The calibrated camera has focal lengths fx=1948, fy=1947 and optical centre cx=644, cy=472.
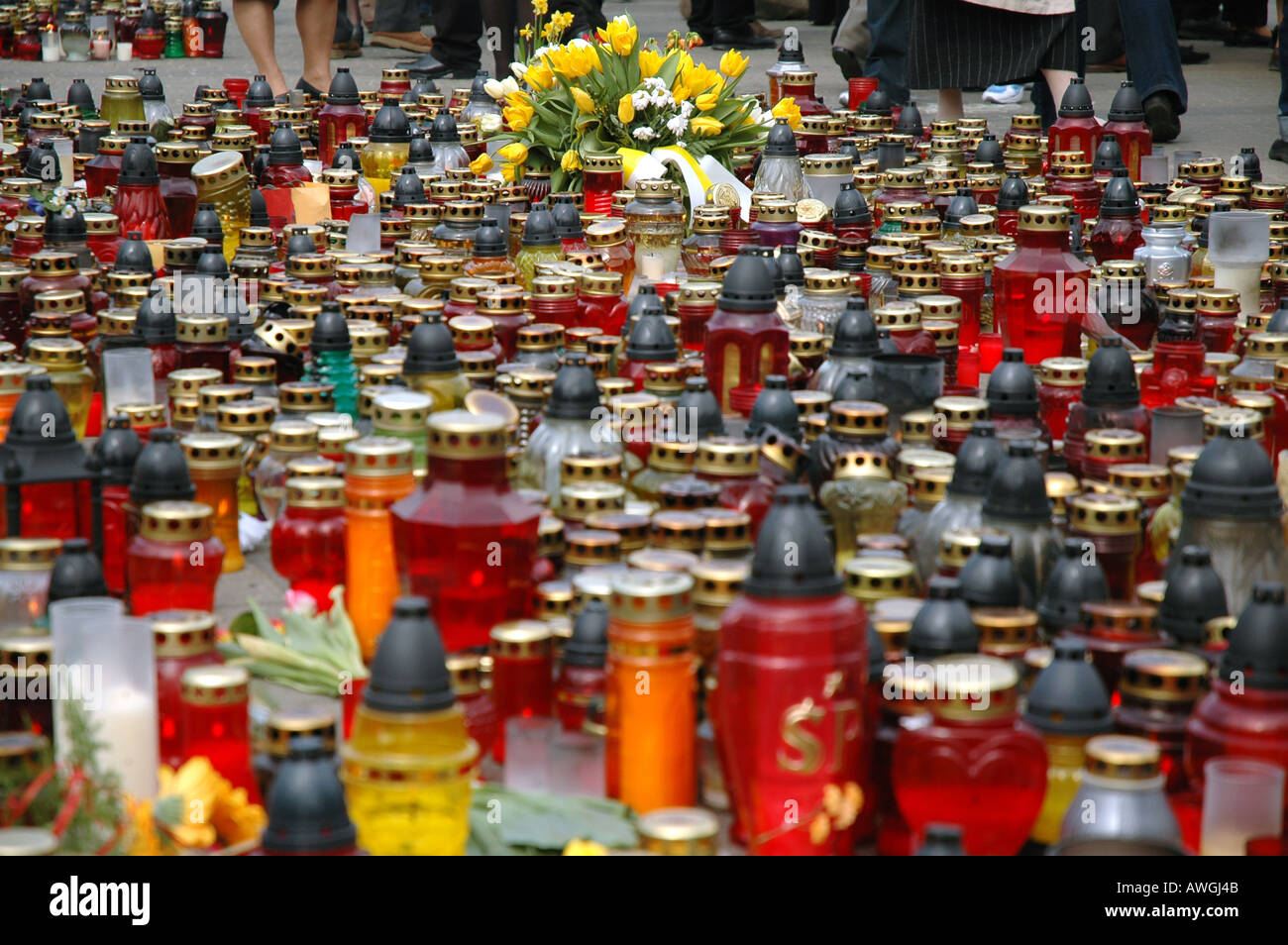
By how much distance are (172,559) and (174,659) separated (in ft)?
1.26

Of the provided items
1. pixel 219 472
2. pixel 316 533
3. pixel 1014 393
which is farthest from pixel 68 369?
pixel 1014 393

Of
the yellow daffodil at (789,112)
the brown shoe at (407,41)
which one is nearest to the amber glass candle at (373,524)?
the yellow daffodil at (789,112)

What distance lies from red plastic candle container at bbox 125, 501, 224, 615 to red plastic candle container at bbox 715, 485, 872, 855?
892 millimetres

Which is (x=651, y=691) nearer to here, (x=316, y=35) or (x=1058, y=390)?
(x=1058, y=390)

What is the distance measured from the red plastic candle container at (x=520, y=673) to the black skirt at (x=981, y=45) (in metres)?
4.68

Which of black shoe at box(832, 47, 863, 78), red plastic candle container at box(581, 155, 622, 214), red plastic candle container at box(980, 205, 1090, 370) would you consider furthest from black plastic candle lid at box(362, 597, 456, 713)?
black shoe at box(832, 47, 863, 78)

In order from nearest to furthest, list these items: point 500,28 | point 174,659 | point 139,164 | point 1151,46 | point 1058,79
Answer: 1. point 174,659
2. point 139,164
3. point 1058,79
4. point 1151,46
5. point 500,28

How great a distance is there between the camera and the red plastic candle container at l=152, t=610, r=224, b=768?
90.1 inches

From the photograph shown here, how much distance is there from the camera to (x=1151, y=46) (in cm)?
683

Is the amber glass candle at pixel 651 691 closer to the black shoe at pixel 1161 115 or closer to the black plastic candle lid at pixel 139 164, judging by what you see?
the black plastic candle lid at pixel 139 164

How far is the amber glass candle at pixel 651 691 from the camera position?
219 centimetres

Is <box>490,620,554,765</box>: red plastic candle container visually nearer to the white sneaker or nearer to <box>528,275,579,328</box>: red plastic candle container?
<box>528,275,579,328</box>: red plastic candle container
